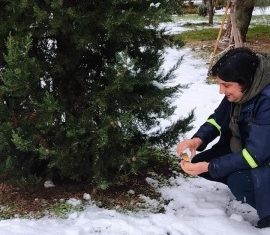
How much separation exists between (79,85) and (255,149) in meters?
1.42

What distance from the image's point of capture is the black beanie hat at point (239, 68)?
311 cm

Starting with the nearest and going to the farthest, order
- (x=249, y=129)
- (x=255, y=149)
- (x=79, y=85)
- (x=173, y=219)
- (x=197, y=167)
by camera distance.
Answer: (x=255, y=149)
(x=249, y=129)
(x=197, y=167)
(x=173, y=219)
(x=79, y=85)

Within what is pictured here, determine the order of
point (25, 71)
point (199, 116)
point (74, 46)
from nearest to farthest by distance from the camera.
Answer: point (25, 71), point (74, 46), point (199, 116)

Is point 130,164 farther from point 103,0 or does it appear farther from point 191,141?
point 103,0

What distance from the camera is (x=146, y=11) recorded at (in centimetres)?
322

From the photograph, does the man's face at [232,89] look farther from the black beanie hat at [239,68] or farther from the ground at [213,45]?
the ground at [213,45]

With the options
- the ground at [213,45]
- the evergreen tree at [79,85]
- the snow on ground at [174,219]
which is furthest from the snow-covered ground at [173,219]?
the ground at [213,45]

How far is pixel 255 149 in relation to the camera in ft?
10.1

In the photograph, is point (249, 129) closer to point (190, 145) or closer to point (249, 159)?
point (249, 159)

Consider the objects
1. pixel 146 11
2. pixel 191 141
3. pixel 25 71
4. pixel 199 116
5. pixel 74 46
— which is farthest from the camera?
pixel 199 116

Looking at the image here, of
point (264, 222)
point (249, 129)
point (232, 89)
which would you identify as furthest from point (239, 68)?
point (264, 222)

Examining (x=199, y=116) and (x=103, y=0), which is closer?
(x=103, y=0)

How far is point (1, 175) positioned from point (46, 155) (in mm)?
615

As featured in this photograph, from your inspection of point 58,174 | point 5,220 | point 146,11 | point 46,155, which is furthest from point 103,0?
point 5,220
